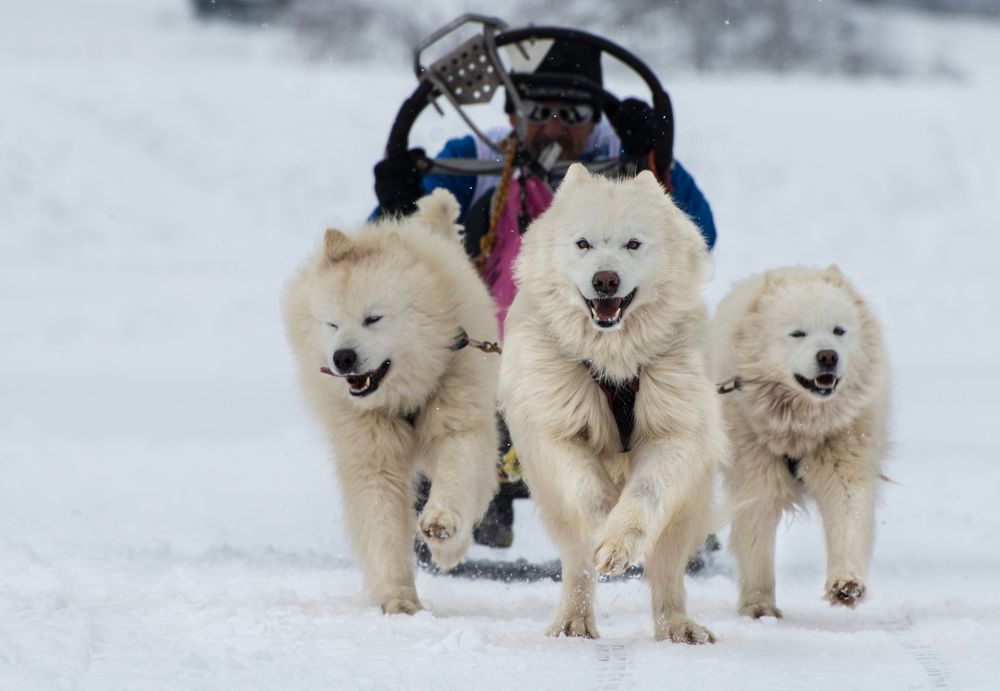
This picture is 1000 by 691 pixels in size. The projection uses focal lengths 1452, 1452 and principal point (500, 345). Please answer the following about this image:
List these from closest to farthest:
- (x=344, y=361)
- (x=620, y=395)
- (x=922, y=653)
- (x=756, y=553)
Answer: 1. (x=922, y=653)
2. (x=620, y=395)
3. (x=344, y=361)
4. (x=756, y=553)

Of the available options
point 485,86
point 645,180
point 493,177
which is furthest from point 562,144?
point 645,180

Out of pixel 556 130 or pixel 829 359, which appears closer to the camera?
pixel 829 359

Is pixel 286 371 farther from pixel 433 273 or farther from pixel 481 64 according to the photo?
pixel 433 273

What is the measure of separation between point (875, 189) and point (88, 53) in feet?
44.4

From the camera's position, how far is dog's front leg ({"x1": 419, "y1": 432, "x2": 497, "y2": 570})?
441cm

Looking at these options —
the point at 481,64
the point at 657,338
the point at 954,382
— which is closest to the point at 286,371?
the point at 954,382

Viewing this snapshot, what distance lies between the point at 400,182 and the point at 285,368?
22.8 ft

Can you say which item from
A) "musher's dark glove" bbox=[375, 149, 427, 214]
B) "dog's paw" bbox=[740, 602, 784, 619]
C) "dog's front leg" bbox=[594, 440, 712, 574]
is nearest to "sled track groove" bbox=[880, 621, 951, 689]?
"dog's paw" bbox=[740, 602, 784, 619]

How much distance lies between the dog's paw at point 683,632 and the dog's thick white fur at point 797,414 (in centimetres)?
74

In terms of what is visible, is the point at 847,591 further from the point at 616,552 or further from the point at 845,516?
the point at 616,552

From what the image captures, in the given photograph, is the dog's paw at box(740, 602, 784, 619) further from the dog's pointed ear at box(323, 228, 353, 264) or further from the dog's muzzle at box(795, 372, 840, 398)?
the dog's pointed ear at box(323, 228, 353, 264)

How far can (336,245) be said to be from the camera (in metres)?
4.98

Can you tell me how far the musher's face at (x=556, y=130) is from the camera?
20.8ft

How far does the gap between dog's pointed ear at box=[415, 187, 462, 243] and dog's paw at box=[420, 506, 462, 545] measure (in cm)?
151
